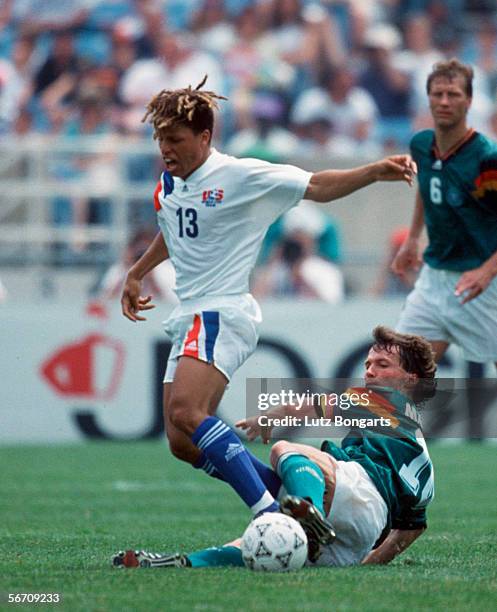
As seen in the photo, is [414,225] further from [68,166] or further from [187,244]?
[68,166]

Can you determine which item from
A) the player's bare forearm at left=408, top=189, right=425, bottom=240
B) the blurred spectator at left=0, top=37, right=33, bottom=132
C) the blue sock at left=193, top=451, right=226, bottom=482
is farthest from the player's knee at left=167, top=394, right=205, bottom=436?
the blurred spectator at left=0, top=37, right=33, bottom=132

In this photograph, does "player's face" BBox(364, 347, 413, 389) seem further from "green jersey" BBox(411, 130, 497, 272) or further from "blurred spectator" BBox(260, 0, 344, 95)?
"blurred spectator" BBox(260, 0, 344, 95)

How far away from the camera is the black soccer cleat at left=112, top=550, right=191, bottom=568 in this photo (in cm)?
546

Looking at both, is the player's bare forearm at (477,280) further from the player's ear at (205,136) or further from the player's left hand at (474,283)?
the player's ear at (205,136)

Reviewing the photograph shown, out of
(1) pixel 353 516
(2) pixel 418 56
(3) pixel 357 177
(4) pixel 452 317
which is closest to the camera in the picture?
(1) pixel 353 516

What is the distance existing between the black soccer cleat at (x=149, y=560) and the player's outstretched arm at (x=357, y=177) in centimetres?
167

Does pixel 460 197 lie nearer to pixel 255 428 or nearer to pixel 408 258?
pixel 408 258

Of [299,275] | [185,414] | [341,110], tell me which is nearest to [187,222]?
[185,414]

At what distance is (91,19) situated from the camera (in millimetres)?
16734

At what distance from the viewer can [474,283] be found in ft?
23.2

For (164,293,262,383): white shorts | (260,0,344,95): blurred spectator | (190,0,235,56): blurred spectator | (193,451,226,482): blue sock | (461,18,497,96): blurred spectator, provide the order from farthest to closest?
(461,18,497,96): blurred spectator
(190,0,235,56): blurred spectator
(260,0,344,95): blurred spectator
(164,293,262,383): white shorts
(193,451,226,482): blue sock

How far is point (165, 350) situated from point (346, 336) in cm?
174

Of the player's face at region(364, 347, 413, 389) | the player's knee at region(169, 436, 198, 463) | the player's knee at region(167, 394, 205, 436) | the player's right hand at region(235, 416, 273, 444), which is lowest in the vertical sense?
the player's knee at region(169, 436, 198, 463)

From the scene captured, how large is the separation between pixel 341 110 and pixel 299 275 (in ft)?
10.7
